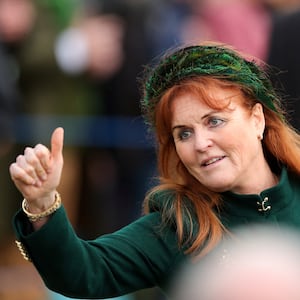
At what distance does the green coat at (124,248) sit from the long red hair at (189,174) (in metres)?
0.05

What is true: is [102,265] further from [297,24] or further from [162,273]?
[297,24]

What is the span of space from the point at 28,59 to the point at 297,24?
273 cm

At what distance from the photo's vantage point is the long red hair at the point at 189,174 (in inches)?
145

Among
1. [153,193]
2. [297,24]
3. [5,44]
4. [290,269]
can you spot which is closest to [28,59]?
[5,44]

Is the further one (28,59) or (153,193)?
(28,59)

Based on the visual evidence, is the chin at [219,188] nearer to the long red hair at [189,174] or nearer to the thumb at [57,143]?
the long red hair at [189,174]

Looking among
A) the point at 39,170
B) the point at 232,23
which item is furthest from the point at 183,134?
the point at 232,23

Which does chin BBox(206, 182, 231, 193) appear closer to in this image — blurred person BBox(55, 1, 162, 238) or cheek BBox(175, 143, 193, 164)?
cheek BBox(175, 143, 193, 164)

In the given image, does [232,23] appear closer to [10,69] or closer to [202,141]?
[10,69]

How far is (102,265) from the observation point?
3580 millimetres

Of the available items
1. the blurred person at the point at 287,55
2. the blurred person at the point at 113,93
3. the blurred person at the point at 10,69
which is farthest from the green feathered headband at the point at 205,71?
the blurred person at the point at 113,93

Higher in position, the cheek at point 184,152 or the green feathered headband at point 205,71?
the green feathered headband at point 205,71

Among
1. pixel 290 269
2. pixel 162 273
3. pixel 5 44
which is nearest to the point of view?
pixel 290 269

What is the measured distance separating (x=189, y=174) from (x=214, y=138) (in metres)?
0.24
